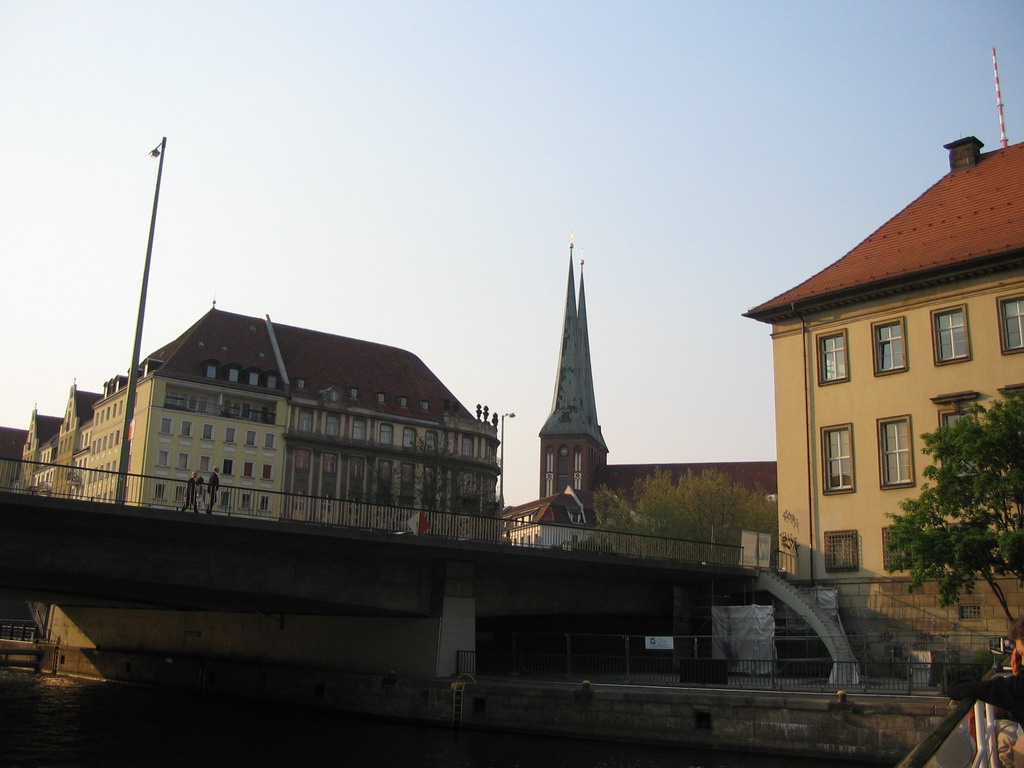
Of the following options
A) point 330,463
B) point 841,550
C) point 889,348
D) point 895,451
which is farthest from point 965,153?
point 330,463

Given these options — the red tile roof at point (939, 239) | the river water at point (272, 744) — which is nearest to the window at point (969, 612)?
the red tile roof at point (939, 239)

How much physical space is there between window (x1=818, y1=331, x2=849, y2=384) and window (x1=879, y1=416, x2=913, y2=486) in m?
2.80

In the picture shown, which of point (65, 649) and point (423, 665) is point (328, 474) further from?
point (423, 665)

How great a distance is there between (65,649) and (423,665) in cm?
2839

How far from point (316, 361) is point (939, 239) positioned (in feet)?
221

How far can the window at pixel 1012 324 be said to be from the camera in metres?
35.1

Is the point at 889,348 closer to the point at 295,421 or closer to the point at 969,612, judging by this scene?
the point at 969,612

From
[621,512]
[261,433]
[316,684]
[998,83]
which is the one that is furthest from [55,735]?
[261,433]

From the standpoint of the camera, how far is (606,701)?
25.5 m

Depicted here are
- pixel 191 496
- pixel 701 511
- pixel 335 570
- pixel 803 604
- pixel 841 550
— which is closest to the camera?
pixel 191 496

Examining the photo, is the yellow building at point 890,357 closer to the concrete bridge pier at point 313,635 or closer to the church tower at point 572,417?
the concrete bridge pier at point 313,635

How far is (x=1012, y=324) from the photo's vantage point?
116 ft

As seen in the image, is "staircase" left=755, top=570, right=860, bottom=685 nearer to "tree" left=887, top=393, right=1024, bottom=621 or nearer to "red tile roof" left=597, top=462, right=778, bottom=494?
"tree" left=887, top=393, right=1024, bottom=621

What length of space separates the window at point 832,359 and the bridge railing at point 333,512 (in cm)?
786
